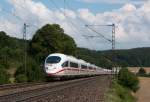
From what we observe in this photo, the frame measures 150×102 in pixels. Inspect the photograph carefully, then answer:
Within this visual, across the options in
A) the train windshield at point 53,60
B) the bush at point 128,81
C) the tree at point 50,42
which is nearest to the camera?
the train windshield at point 53,60

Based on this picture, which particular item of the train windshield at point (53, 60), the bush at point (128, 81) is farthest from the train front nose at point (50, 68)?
the bush at point (128, 81)

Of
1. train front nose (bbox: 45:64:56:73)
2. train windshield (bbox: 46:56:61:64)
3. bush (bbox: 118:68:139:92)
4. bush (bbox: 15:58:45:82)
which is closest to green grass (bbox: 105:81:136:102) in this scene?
train front nose (bbox: 45:64:56:73)

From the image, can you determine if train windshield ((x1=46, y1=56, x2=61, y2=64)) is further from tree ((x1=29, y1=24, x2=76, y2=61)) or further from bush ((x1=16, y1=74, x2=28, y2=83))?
tree ((x1=29, y1=24, x2=76, y2=61))

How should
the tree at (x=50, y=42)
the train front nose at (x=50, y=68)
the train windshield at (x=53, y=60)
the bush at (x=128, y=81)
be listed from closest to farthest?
the train front nose at (x=50, y=68)
the train windshield at (x=53, y=60)
the bush at (x=128, y=81)
the tree at (x=50, y=42)

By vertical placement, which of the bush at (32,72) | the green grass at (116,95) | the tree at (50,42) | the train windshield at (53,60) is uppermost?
the tree at (50,42)

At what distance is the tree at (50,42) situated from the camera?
107 meters

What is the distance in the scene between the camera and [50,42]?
10925cm

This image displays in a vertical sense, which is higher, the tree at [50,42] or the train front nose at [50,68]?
the tree at [50,42]

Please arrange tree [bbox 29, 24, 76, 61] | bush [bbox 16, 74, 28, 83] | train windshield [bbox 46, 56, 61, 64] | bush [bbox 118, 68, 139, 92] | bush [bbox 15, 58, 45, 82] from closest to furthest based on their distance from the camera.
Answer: train windshield [bbox 46, 56, 61, 64] < bush [bbox 16, 74, 28, 83] < bush [bbox 15, 58, 45, 82] < bush [bbox 118, 68, 139, 92] < tree [bbox 29, 24, 76, 61]

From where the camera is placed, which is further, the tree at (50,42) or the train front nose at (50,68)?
the tree at (50,42)

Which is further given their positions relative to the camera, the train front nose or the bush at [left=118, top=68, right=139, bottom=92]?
the bush at [left=118, top=68, right=139, bottom=92]

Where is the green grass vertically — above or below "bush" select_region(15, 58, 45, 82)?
below

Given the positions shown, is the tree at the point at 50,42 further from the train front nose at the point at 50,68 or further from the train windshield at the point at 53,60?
the train front nose at the point at 50,68

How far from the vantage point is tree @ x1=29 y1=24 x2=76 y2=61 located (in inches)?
4201
